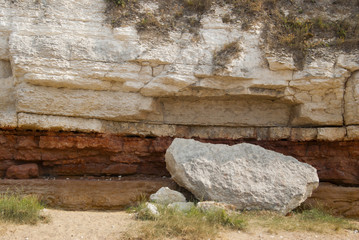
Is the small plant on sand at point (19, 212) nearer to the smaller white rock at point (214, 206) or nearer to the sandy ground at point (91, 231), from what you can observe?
the sandy ground at point (91, 231)

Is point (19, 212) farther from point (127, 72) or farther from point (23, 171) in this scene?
point (127, 72)

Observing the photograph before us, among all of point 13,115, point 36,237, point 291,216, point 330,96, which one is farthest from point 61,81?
point 330,96

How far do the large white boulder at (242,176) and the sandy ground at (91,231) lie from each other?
86cm

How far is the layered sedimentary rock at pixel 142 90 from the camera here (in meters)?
6.32

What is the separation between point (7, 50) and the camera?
6.41 metres

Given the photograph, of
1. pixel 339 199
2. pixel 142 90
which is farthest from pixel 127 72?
Answer: pixel 339 199

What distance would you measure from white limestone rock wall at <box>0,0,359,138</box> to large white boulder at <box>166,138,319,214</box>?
52.7 inches

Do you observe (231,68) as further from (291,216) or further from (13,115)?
(13,115)

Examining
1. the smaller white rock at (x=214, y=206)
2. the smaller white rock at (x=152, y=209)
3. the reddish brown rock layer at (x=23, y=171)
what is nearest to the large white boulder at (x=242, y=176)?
the smaller white rock at (x=214, y=206)

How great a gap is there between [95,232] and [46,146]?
274 cm

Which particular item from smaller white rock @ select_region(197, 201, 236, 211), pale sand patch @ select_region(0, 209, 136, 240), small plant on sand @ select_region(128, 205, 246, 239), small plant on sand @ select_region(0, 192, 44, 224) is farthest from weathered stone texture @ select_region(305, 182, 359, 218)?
small plant on sand @ select_region(0, 192, 44, 224)

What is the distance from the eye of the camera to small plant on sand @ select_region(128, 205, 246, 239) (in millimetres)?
4288

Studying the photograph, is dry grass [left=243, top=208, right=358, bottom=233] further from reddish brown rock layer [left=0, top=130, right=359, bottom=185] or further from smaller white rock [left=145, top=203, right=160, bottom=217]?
reddish brown rock layer [left=0, top=130, right=359, bottom=185]

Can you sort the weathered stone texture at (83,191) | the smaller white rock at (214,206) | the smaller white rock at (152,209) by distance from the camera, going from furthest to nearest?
the weathered stone texture at (83,191)
the smaller white rock at (214,206)
the smaller white rock at (152,209)
